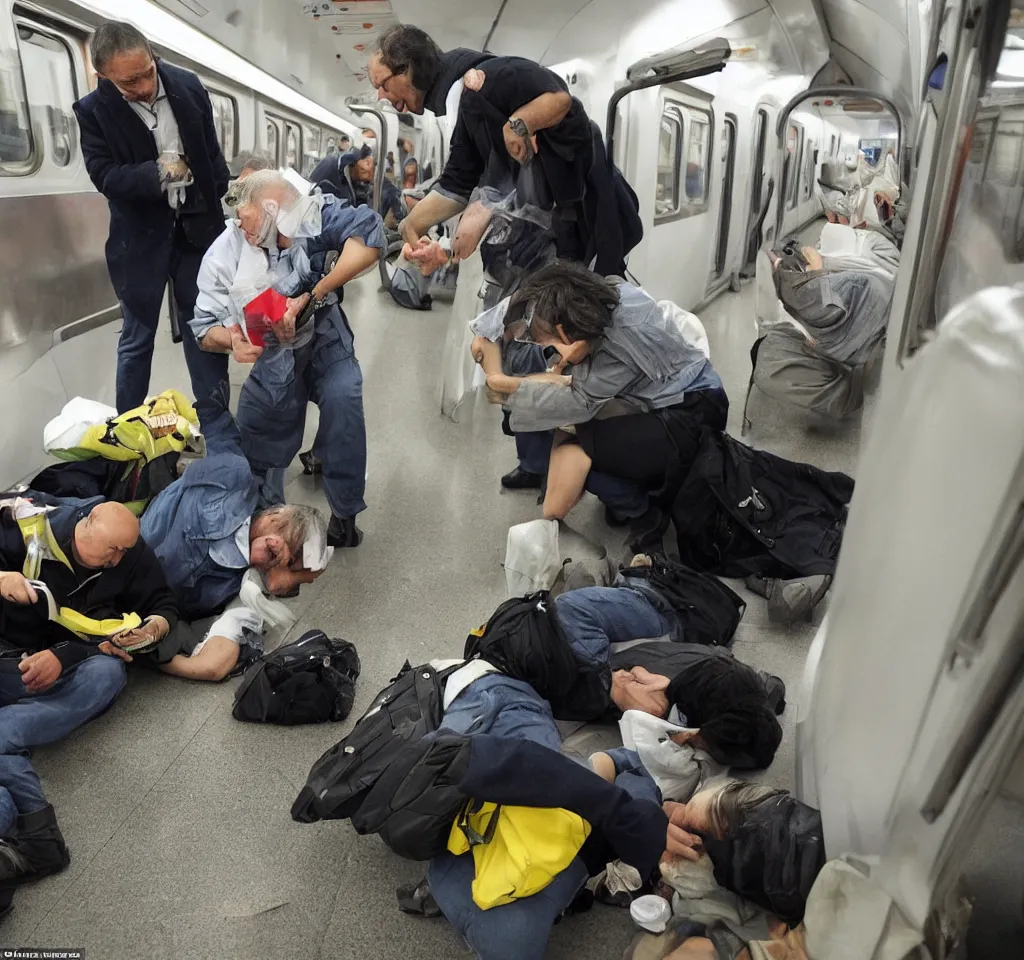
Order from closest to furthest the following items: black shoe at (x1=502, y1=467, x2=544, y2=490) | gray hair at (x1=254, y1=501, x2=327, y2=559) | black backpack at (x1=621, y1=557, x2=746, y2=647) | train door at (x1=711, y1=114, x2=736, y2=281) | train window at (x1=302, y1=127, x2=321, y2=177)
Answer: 1. black backpack at (x1=621, y1=557, x2=746, y2=647)
2. gray hair at (x1=254, y1=501, x2=327, y2=559)
3. black shoe at (x1=502, y1=467, x2=544, y2=490)
4. train door at (x1=711, y1=114, x2=736, y2=281)
5. train window at (x1=302, y1=127, x2=321, y2=177)

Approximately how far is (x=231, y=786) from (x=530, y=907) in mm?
953

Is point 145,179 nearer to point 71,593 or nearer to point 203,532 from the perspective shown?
point 203,532

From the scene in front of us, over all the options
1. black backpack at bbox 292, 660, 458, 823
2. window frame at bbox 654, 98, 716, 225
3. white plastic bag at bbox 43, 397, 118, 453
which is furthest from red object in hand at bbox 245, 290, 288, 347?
window frame at bbox 654, 98, 716, 225

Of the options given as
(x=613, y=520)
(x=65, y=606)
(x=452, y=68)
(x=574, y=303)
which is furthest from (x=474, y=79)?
(x=65, y=606)

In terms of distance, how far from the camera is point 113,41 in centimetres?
317

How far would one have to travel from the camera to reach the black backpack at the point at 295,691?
250 cm

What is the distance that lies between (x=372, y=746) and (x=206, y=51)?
4.82 metres

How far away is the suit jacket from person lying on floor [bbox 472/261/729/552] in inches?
56.1

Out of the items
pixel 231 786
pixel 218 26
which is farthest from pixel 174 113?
pixel 231 786

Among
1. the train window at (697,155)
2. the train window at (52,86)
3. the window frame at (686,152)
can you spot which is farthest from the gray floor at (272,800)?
the train window at (697,155)

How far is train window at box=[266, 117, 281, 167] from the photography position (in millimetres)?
6443

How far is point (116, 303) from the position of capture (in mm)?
4746

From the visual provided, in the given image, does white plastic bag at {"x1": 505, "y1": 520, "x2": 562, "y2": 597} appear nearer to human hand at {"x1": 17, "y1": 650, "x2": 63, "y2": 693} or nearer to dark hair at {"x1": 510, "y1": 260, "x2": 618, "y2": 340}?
dark hair at {"x1": 510, "y1": 260, "x2": 618, "y2": 340}

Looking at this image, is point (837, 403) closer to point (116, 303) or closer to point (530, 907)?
point (530, 907)
